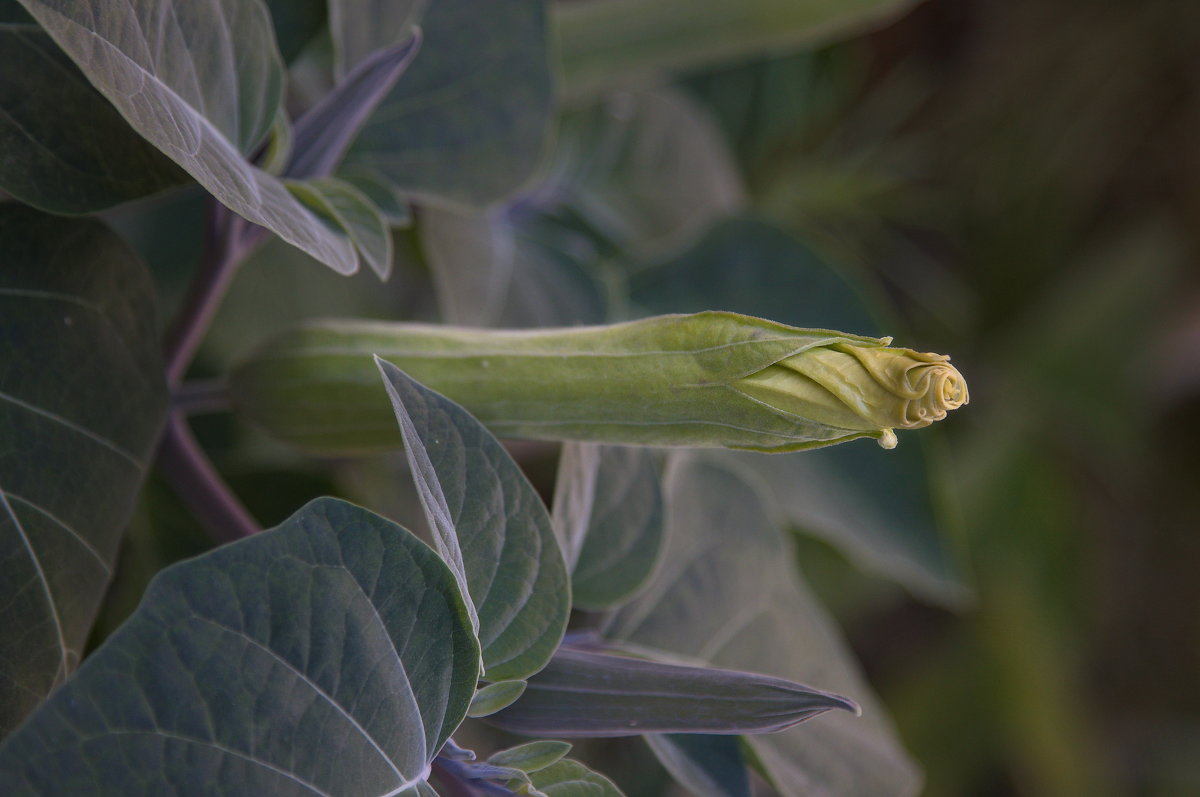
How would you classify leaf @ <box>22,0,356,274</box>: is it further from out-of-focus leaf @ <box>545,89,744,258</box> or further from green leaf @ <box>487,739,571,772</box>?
out-of-focus leaf @ <box>545,89,744,258</box>

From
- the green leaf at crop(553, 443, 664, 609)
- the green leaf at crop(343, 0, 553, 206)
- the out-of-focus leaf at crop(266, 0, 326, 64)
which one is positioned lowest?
the green leaf at crop(553, 443, 664, 609)

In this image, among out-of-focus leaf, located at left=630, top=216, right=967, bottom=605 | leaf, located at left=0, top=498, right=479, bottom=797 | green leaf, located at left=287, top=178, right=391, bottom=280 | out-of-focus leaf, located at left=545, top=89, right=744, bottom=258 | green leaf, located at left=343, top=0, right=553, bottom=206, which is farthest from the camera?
out-of-focus leaf, located at left=545, top=89, right=744, bottom=258

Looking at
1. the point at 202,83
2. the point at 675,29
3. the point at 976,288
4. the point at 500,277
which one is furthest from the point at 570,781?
the point at 976,288

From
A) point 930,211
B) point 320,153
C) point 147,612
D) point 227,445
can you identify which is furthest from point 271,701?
point 930,211

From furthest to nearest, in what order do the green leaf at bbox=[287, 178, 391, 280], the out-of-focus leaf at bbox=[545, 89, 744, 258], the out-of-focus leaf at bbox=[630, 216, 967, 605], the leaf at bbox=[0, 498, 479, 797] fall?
the out-of-focus leaf at bbox=[545, 89, 744, 258] → the out-of-focus leaf at bbox=[630, 216, 967, 605] → the green leaf at bbox=[287, 178, 391, 280] → the leaf at bbox=[0, 498, 479, 797]

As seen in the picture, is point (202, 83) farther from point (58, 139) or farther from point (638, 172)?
point (638, 172)

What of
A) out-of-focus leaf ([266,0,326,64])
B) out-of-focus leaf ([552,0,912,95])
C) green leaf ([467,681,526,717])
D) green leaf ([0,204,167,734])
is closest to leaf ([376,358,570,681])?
green leaf ([467,681,526,717])

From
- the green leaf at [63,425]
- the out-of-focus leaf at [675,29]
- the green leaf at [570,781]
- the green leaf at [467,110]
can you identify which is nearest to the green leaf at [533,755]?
the green leaf at [570,781]

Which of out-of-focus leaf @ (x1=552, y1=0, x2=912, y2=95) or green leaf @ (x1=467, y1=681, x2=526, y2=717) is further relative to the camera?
out-of-focus leaf @ (x1=552, y1=0, x2=912, y2=95)
